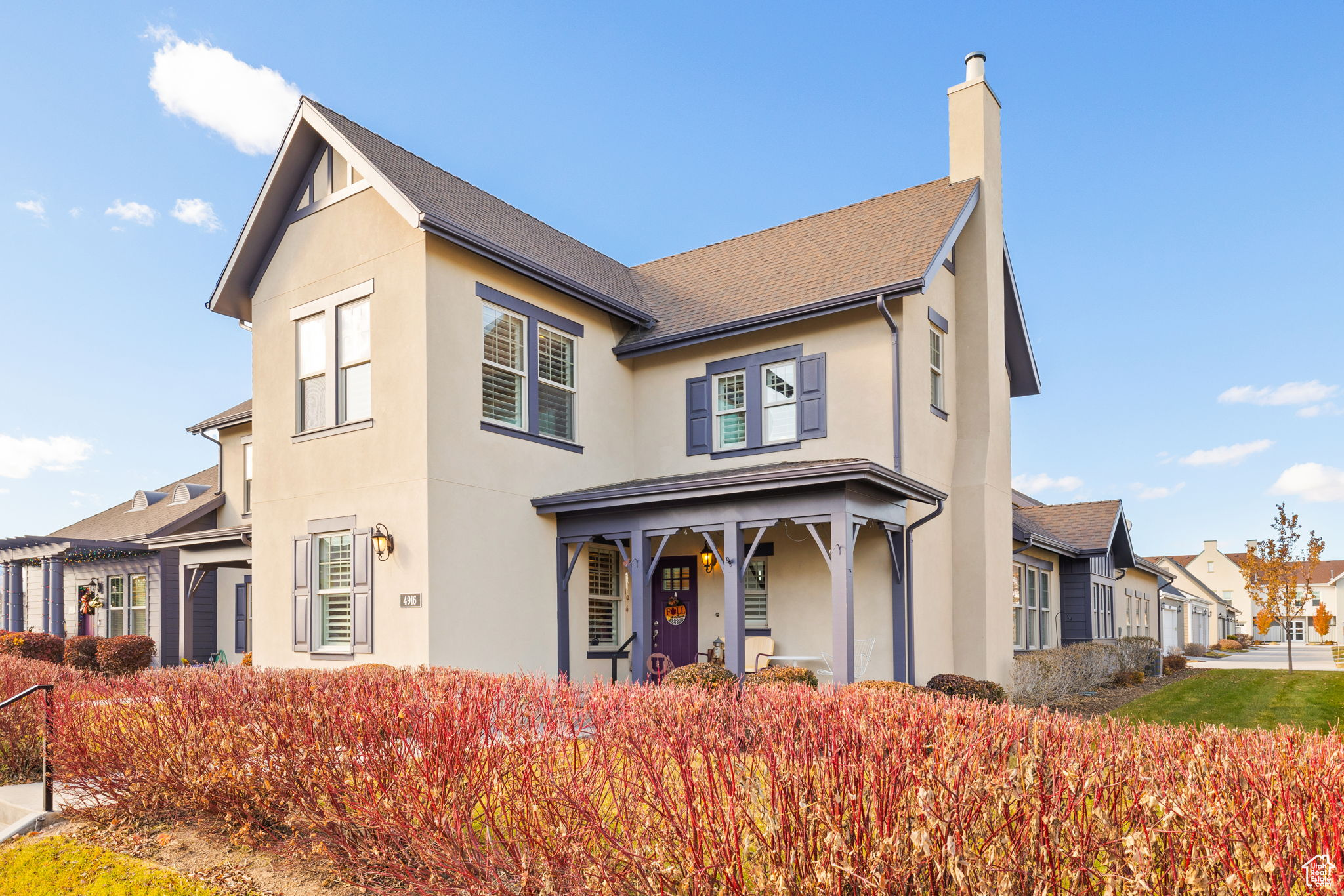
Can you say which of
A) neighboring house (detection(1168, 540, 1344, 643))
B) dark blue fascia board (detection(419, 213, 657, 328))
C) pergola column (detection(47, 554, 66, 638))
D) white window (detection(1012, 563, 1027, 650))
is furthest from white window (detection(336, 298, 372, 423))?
neighboring house (detection(1168, 540, 1344, 643))

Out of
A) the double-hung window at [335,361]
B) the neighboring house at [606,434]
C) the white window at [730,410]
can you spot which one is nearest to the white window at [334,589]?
the neighboring house at [606,434]

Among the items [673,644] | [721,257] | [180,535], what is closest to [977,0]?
[721,257]

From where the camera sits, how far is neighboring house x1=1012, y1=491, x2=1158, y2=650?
20.2m

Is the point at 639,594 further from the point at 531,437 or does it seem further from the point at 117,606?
the point at 117,606

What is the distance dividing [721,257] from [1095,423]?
11.5m

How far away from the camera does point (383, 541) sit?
1250cm

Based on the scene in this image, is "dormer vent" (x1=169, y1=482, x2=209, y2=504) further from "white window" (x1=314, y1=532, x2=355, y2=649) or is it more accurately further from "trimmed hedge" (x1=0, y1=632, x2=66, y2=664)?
"white window" (x1=314, y1=532, x2=355, y2=649)

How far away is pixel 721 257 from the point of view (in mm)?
18094

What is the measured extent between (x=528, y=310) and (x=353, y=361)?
2813 millimetres

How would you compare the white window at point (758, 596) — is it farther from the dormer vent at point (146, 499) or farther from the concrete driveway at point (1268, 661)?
the concrete driveway at point (1268, 661)

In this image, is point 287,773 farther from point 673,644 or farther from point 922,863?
point 673,644

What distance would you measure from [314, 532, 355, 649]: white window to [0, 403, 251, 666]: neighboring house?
5.01 meters

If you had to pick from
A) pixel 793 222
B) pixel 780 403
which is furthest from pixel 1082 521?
pixel 780 403

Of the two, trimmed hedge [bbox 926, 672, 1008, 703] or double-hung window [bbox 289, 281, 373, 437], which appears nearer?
trimmed hedge [bbox 926, 672, 1008, 703]
